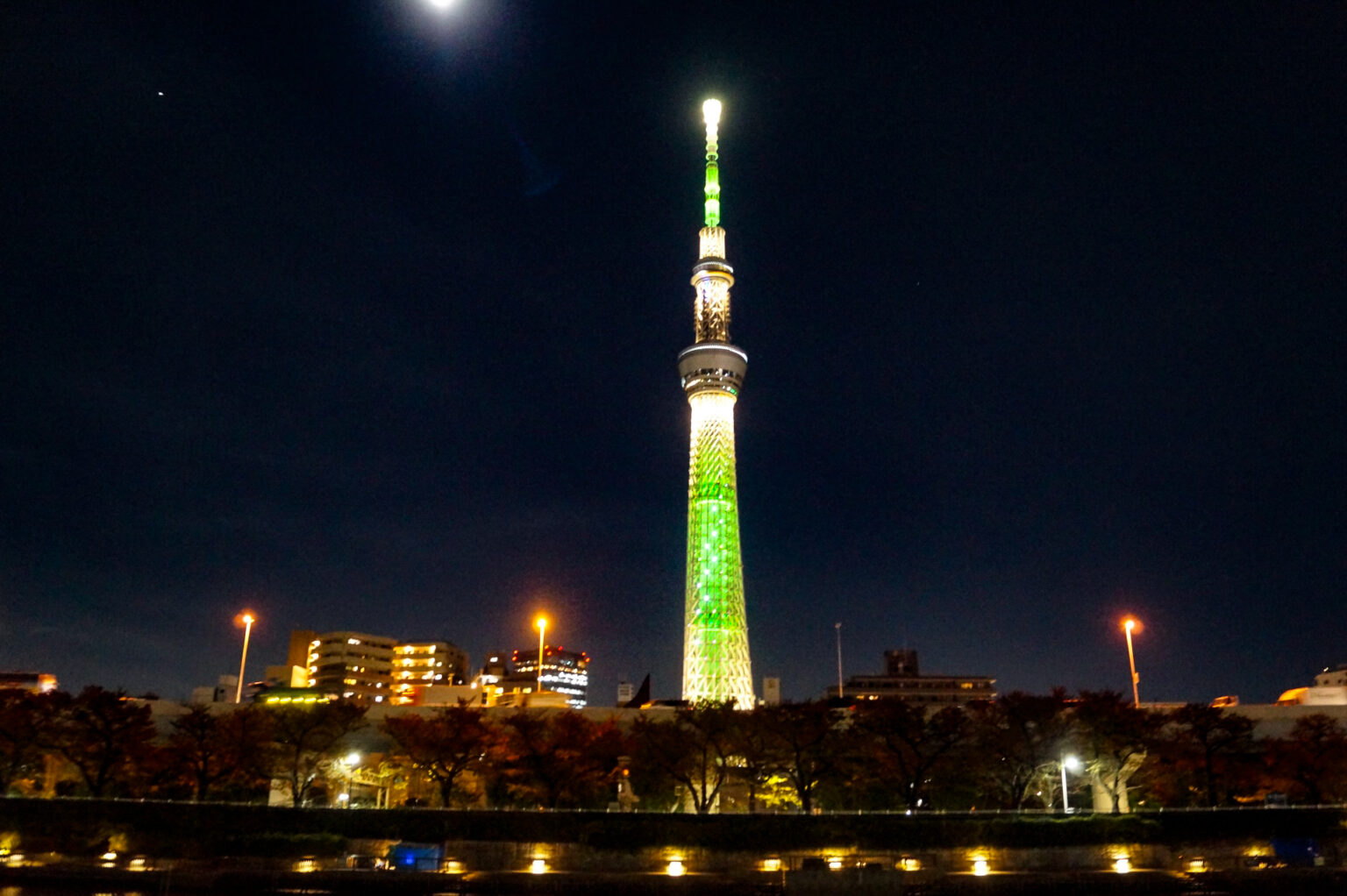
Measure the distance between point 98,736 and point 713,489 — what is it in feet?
189

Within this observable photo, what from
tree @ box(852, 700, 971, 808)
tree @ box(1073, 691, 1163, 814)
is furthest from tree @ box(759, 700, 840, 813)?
tree @ box(1073, 691, 1163, 814)

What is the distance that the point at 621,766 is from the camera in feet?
167

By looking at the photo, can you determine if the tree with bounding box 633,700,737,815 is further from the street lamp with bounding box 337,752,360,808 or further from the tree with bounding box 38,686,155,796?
the tree with bounding box 38,686,155,796

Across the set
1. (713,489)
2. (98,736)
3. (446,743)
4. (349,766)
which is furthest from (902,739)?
(713,489)

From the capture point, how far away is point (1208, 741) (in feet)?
166

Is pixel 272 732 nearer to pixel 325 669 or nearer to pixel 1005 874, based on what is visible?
pixel 1005 874

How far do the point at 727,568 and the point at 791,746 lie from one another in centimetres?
4496

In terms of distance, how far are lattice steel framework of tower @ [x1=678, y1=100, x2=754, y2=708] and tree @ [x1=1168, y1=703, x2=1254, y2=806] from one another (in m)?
41.9

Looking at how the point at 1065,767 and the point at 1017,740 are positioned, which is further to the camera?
the point at 1065,767

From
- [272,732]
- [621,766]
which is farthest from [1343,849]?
[272,732]

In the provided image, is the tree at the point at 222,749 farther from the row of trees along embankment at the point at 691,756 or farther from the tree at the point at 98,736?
the tree at the point at 98,736

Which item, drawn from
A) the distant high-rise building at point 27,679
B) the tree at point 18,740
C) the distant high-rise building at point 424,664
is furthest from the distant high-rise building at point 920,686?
the tree at point 18,740

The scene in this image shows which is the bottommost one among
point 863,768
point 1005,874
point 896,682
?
point 1005,874

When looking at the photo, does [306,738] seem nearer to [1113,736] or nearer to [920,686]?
[1113,736]
